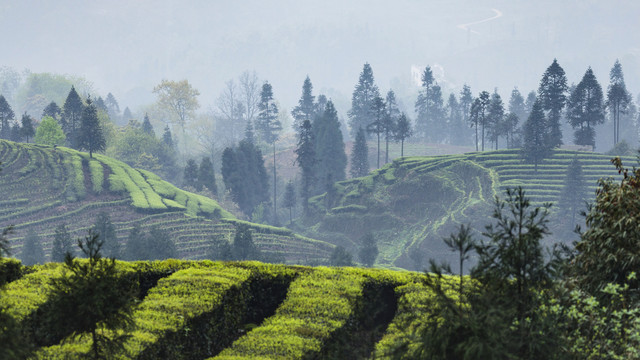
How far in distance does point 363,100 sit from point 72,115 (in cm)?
5689

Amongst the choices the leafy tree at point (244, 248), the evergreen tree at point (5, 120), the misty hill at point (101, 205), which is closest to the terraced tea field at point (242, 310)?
the leafy tree at point (244, 248)

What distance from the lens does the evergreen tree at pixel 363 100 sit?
111562 mm

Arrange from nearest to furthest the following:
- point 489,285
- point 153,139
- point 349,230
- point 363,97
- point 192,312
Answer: point 489,285 → point 192,312 → point 349,230 → point 153,139 → point 363,97

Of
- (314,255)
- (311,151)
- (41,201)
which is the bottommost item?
(314,255)

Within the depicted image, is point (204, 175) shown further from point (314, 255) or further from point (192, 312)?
point (192, 312)

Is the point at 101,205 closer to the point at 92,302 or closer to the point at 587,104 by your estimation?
the point at 92,302

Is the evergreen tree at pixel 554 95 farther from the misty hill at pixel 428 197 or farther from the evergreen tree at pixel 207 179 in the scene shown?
the evergreen tree at pixel 207 179

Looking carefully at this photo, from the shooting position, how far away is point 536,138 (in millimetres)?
72375

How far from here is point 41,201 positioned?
69.0 meters

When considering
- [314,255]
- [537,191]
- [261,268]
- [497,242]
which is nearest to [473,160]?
[537,191]

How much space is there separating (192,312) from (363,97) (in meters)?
106

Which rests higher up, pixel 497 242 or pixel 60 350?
pixel 497 242

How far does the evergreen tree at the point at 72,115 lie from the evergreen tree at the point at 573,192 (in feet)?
223

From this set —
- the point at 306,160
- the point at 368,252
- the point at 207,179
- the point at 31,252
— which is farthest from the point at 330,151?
the point at 31,252
